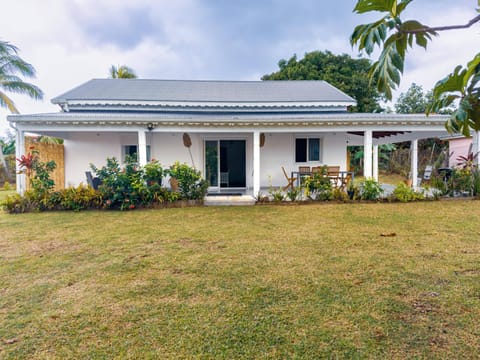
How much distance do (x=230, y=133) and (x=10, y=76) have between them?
17.0m

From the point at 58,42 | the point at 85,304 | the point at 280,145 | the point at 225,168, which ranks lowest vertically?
the point at 85,304

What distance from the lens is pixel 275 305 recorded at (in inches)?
110

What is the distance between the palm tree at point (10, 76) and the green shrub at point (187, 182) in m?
15.4

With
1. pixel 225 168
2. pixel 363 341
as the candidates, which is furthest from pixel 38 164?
pixel 363 341

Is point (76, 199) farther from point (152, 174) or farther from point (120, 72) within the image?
point (120, 72)

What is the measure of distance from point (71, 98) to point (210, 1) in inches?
310

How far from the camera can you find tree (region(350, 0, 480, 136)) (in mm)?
1613

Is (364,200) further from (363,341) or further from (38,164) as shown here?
(38,164)

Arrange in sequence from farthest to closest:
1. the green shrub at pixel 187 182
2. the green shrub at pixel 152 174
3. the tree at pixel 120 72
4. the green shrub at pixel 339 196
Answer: the tree at pixel 120 72, the green shrub at pixel 339 196, the green shrub at pixel 187 182, the green shrub at pixel 152 174

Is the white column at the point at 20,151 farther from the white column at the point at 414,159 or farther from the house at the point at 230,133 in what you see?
the white column at the point at 414,159

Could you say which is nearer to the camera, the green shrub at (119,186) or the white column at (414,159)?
the green shrub at (119,186)

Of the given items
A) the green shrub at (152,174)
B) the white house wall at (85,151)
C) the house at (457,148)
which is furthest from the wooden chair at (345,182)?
the house at (457,148)

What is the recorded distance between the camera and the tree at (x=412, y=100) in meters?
24.9

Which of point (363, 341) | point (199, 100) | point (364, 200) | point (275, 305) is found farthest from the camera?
point (199, 100)
